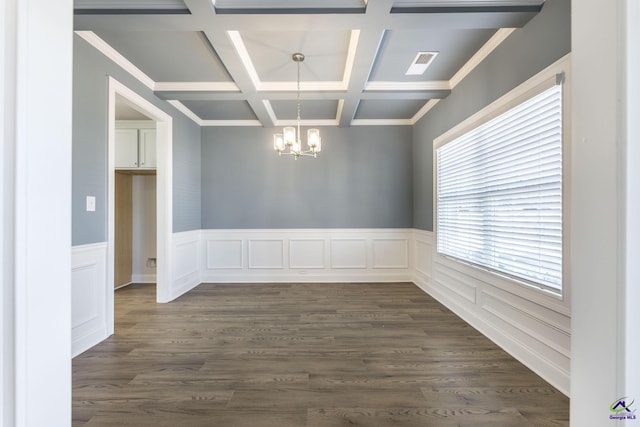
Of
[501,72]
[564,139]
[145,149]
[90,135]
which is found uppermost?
[501,72]

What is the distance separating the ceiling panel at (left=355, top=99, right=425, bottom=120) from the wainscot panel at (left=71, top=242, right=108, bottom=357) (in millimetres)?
3574

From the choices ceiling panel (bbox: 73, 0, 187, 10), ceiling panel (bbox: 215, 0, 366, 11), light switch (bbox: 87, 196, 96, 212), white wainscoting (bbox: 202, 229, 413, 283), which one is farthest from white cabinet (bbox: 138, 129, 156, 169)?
ceiling panel (bbox: 215, 0, 366, 11)

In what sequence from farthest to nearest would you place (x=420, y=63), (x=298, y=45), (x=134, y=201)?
1. (x=134, y=201)
2. (x=420, y=63)
3. (x=298, y=45)

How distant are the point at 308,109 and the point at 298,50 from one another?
1582 mm

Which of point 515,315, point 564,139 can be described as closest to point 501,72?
point 564,139

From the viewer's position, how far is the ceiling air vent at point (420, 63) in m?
2.96

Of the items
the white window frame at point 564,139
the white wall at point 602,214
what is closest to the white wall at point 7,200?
the white wall at point 602,214

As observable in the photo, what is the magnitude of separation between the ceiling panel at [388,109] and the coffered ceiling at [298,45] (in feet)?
0.10

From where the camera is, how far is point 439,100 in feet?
12.9

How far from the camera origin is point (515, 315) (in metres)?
2.41

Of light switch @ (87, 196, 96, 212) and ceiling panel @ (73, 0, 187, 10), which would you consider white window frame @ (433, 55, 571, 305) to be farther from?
light switch @ (87, 196, 96, 212)

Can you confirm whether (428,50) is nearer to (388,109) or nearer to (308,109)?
(388,109)

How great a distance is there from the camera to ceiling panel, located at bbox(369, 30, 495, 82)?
2602 mm
